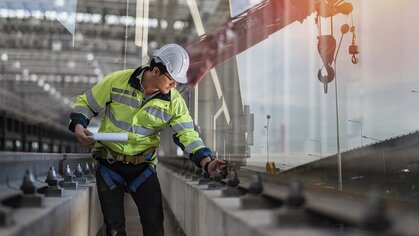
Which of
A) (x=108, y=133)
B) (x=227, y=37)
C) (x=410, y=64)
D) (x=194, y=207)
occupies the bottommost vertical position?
(x=194, y=207)

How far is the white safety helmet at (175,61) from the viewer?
377 cm

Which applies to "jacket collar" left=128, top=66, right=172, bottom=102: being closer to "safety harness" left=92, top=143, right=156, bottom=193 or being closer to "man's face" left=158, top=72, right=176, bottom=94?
"man's face" left=158, top=72, right=176, bottom=94

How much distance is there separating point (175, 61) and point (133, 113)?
1.57 ft

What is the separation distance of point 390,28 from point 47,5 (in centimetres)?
771

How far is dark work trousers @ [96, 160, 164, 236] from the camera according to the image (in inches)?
155

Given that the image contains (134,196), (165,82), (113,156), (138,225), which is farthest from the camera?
(138,225)

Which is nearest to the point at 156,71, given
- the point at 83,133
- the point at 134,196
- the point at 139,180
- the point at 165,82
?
the point at 165,82

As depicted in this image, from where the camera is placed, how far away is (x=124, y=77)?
390 cm

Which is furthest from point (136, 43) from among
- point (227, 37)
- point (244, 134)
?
point (244, 134)

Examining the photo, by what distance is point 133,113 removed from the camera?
3840mm

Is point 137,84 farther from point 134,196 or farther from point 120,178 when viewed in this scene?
point 134,196

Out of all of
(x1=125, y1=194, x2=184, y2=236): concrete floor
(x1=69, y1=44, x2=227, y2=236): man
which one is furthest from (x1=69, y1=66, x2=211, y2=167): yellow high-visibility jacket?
(x1=125, y1=194, x2=184, y2=236): concrete floor

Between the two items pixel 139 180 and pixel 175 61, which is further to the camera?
pixel 139 180

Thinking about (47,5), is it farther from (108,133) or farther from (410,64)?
(410,64)
